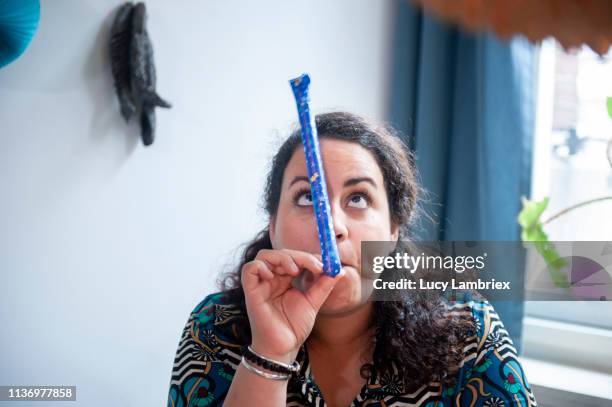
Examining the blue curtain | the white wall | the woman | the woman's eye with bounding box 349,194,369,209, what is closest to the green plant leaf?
the blue curtain

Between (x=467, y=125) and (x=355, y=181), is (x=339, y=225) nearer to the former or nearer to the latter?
(x=355, y=181)

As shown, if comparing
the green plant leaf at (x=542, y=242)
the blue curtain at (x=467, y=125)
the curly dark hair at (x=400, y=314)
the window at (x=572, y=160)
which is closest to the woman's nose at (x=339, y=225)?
the curly dark hair at (x=400, y=314)

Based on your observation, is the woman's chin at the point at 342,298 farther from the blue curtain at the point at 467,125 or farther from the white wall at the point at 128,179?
the blue curtain at the point at 467,125

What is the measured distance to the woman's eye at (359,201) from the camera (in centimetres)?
92

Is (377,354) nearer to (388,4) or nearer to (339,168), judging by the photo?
(339,168)

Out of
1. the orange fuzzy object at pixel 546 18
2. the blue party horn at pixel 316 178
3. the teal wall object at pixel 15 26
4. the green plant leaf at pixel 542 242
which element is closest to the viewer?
the orange fuzzy object at pixel 546 18

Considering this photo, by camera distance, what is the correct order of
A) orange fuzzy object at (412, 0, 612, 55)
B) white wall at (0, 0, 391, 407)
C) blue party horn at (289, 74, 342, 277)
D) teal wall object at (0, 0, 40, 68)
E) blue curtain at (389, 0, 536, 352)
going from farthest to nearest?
1. blue curtain at (389, 0, 536, 352)
2. white wall at (0, 0, 391, 407)
3. teal wall object at (0, 0, 40, 68)
4. blue party horn at (289, 74, 342, 277)
5. orange fuzzy object at (412, 0, 612, 55)

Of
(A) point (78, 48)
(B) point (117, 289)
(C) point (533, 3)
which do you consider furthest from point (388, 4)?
(C) point (533, 3)

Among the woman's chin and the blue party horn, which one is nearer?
the blue party horn

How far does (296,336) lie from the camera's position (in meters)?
0.83

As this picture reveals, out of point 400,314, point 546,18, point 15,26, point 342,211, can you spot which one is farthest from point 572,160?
point 546,18

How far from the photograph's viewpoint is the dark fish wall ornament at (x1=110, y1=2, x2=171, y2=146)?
1.35m

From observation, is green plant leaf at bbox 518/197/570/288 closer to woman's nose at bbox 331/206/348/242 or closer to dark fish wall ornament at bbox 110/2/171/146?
woman's nose at bbox 331/206/348/242

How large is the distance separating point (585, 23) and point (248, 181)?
1581 millimetres
